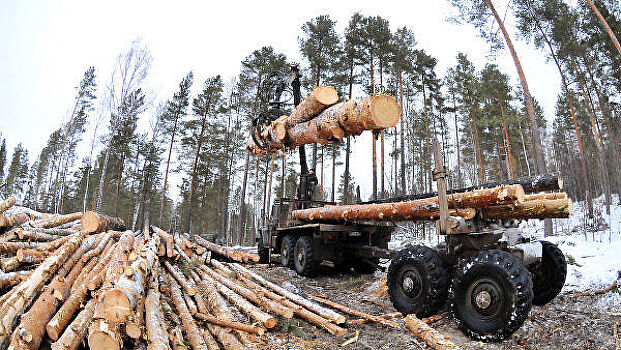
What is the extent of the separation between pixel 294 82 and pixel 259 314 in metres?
7.58

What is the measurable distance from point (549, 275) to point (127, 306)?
232 inches

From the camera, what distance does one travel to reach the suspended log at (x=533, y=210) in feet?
14.9

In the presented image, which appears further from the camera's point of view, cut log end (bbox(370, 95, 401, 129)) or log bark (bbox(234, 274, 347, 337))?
cut log end (bbox(370, 95, 401, 129))

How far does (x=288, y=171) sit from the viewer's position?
28.4 meters

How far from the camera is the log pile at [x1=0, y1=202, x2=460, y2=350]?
119 inches

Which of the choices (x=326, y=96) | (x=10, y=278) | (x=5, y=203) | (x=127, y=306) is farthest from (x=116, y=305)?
(x=5, y=203)

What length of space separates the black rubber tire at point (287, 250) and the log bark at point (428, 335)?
4721mm

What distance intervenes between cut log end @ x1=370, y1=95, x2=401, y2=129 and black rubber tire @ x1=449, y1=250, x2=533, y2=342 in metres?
2.47

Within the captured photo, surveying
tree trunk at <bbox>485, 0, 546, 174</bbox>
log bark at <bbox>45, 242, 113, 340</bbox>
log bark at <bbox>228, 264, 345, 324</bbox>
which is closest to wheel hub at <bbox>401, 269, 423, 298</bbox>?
log bark at <bbox>228, 264, 345, 324</bbox>

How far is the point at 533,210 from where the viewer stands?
184 inches

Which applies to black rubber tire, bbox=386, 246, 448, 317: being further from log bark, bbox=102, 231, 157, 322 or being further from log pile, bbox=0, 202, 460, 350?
log bark, bbox=102, 231, 157, 322

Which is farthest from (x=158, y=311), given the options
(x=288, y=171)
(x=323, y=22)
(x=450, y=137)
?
(x=450, y=137)

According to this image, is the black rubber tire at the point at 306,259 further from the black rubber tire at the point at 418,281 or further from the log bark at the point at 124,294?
the log bark at the point at 124,294

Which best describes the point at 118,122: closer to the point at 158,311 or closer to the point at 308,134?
the point at 308,134
